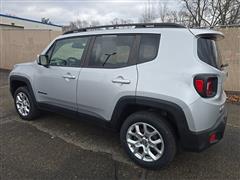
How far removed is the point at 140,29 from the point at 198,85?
1097mm

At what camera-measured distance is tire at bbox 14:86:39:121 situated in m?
4.28

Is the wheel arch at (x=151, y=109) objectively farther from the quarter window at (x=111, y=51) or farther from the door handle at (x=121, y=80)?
the quarter window at (x=111, y=51)

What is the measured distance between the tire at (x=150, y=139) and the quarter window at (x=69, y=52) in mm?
1319

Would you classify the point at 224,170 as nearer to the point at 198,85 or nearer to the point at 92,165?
the point at 198,85

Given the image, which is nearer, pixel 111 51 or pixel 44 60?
pixel 111 51

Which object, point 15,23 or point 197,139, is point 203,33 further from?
point 15,23

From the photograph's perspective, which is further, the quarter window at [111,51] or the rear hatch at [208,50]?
the quarter window at [111,51]

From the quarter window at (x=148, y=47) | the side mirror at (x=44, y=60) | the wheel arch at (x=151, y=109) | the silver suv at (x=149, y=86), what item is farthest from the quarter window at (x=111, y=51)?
the side mirror at (x=44, y=60)

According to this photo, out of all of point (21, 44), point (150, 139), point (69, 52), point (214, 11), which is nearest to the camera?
point (150, 139)

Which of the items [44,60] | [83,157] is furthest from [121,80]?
[44,60]

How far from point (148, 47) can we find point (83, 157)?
5.85ft

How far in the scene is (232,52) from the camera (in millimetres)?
6309

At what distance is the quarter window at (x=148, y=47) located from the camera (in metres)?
2.66

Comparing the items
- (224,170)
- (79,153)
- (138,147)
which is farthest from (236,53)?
(79,153)
